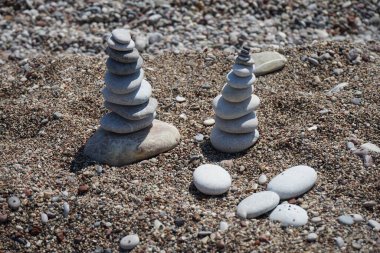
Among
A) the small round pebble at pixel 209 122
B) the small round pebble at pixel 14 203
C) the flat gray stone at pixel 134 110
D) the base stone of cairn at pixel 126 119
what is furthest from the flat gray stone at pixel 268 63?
the small round pebble at pixel 14 203

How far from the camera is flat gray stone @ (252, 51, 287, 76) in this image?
19.7 ft

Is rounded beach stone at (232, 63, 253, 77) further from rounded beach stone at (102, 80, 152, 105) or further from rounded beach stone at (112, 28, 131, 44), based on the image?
rounded beach stone at (112, 28, 131, 44)

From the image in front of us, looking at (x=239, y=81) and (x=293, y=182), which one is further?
(x=239, y=81)

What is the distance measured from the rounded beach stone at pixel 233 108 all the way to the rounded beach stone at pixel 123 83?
2.13ft

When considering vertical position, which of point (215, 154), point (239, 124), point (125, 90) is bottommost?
point (215, 154)

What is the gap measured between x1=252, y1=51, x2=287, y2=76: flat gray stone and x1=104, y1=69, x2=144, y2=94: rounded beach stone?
1657mm

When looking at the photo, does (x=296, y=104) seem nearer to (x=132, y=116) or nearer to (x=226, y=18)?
(x=132, y=116)

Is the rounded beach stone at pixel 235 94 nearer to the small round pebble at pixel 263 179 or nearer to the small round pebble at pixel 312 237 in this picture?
the small round pebble at pixel 263 179

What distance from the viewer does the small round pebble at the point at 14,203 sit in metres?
4.48

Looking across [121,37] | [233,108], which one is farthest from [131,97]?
[233,108]

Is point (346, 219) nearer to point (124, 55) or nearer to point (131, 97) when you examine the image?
point (131, 97)

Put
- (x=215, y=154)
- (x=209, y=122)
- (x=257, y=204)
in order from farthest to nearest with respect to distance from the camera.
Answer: (x=209, y=122)
(x=215, y=154)
(x=257, y=204)

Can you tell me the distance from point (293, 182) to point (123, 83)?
4.78ft

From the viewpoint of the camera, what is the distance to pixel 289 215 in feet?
13.9
